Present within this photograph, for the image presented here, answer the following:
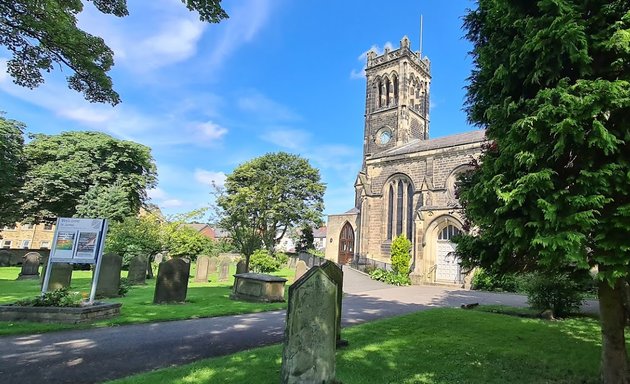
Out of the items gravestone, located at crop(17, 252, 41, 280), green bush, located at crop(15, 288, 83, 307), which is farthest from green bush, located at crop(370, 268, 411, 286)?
gravestone, located at crop(17, 252, 41, 280)

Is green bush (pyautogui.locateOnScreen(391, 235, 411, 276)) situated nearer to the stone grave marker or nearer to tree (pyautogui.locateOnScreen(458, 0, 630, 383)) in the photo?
the stone grave marker

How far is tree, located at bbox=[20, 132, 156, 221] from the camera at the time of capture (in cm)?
3038

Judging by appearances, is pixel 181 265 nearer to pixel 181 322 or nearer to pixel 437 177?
pixel 181 322

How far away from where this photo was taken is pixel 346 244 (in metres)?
35.8

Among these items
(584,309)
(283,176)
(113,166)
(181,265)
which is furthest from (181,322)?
(283,176)

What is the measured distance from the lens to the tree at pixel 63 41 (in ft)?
18.7

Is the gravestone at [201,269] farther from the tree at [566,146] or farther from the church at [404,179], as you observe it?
the tree at [566,146]

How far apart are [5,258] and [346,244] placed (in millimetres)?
28967

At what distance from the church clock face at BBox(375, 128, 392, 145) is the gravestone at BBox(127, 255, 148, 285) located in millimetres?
27080

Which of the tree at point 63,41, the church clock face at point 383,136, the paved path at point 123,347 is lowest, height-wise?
the paved path at point 123,347

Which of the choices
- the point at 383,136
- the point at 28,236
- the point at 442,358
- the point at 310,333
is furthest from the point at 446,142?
the point at 28,236

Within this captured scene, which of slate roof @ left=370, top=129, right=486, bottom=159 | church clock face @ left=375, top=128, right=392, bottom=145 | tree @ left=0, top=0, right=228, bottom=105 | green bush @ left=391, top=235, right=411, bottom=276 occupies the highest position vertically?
church clock face @ left=375, top=128, right=392, bottom=145

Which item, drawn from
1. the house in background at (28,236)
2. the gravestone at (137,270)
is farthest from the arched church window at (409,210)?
the house in background at (28,236)

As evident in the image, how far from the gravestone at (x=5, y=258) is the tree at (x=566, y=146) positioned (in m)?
A: 37.4
